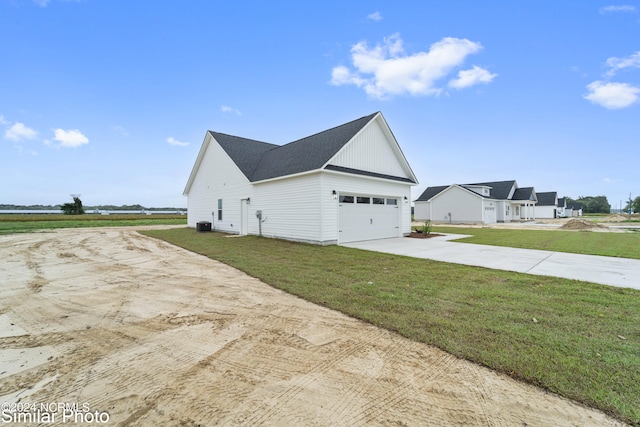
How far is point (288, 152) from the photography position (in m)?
15.9

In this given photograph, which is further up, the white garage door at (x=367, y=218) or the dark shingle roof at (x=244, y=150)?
the dark shingle roof at (x=244, y=150)

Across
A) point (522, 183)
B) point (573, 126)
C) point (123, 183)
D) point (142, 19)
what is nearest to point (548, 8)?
point (573, 126)

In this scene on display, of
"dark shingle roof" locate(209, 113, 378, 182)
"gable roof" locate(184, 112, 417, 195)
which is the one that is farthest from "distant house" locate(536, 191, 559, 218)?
"dark shingle roof" locate(209, 113, 378, 182)

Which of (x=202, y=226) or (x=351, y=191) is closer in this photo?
(x=351, y=191)

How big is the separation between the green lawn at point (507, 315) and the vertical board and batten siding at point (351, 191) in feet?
14.1

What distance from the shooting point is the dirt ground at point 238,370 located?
198cm

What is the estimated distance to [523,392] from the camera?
7.29 ft

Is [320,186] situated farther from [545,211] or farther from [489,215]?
[545,211]

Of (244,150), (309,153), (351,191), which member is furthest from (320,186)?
(244,150)

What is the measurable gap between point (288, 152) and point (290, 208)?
4.66 meters

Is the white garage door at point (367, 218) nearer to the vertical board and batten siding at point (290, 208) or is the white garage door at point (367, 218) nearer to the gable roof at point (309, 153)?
the vertical board and batten siding at point (290, 208)

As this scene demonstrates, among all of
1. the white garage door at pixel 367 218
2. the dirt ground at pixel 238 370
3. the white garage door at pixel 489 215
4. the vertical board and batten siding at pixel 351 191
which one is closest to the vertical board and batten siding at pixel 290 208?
the vertical board and batten siding at pixel 351 191

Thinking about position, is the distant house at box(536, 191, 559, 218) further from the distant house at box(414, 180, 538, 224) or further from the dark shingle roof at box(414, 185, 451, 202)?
the dark shingle roof at box(414, 185, 451, 202)

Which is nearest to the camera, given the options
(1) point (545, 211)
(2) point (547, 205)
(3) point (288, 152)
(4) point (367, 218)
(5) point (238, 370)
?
(5) point (238, 370)
